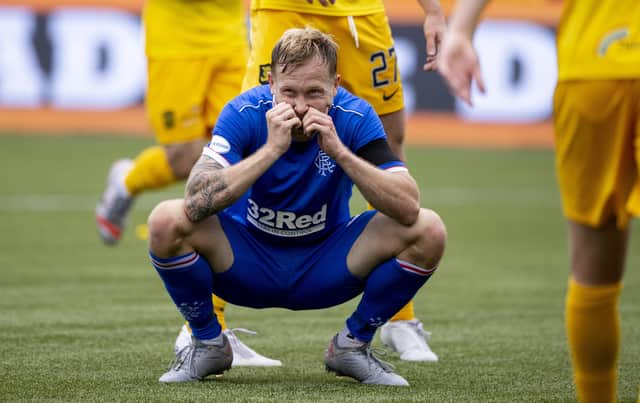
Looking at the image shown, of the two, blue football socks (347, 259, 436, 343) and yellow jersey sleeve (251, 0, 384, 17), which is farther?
yellow jersey sleeve (251, 0, 384, 17)

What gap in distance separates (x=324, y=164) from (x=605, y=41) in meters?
1.33

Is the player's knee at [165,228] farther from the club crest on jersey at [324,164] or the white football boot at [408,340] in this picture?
the white football boot at [408,340]

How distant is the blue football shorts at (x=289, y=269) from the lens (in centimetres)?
433

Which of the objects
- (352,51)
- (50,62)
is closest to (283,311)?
(352,51)

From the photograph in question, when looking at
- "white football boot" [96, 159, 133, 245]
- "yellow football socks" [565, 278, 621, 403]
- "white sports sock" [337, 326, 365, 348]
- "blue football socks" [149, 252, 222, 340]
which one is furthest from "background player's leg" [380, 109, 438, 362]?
"white football boot" [96, 159, 133, 245]

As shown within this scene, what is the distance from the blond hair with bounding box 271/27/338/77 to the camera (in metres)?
4.15

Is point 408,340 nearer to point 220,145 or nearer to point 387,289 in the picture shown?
point 387,289

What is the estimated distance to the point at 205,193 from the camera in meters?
4.05

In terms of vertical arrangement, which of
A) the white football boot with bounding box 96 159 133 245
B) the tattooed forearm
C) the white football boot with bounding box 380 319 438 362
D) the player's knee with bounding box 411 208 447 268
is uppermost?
the tattooed forearm

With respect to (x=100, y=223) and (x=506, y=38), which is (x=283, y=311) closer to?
(x=100, y=223)

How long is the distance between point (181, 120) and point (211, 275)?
2.86m

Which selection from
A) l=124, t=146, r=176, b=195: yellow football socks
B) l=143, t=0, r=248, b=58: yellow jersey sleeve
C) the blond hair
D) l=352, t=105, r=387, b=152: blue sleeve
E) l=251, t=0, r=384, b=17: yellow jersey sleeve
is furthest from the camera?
l=124, t=146, r=176, b=195: yellow football socks

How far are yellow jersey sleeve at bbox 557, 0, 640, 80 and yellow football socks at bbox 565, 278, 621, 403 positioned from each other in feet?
2.17

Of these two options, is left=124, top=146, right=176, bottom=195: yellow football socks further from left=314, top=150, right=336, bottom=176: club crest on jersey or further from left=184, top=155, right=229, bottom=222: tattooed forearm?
left=184, top=155, right=229, bottom=222: tattooed forearm
